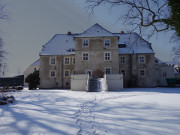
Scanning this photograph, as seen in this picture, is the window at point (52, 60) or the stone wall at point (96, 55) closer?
the stone wall at point (96, 55)

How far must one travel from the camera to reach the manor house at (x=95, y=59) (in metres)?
22.4

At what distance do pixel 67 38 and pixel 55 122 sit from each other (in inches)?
1062

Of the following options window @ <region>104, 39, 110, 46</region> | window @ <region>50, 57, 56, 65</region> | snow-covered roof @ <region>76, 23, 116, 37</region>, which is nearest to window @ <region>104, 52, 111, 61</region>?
window @ <region>104, 39, 110, 46</region>

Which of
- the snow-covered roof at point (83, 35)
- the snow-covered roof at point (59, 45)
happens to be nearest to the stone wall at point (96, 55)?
the snow-covered roof at point (83, 35)

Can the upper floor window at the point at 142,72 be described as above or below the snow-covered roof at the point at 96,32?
below

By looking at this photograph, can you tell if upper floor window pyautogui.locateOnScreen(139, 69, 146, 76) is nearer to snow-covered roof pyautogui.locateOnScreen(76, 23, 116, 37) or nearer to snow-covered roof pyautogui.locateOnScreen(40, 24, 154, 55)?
snow-covered roof pyautogui.locateOnScreen(40, 24, 154, 55)

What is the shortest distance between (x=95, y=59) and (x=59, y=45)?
399 inches

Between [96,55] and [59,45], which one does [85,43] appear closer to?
[96,55]

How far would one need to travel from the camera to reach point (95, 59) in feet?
74.0

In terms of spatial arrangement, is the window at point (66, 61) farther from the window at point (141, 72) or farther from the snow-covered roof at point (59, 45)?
the window at point (141, 72)

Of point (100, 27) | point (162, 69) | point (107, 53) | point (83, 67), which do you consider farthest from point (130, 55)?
point (162, 69)

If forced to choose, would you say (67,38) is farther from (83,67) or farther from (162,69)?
(162,69)

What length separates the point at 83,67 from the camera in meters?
22.5

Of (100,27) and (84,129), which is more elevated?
(100,27)
